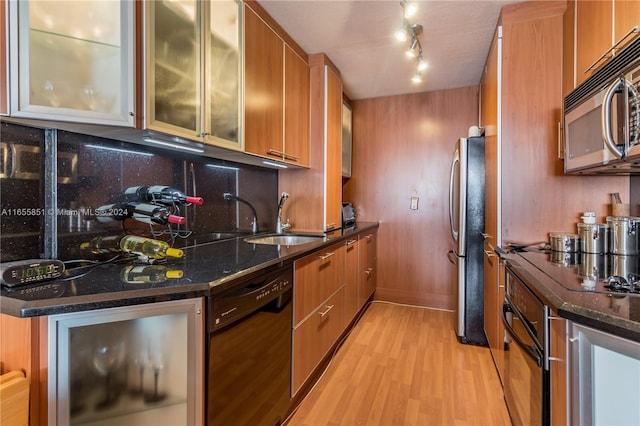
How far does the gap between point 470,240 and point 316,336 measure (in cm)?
147

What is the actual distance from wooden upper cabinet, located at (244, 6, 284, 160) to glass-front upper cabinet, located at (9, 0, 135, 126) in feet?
2.34

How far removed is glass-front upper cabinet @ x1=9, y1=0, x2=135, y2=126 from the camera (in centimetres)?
96

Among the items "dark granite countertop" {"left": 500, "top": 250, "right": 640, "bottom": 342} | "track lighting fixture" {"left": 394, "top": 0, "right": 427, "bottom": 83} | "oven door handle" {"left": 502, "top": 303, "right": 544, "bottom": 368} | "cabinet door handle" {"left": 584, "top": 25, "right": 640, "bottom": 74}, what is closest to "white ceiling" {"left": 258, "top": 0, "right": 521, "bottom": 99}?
"track lighting fixture" {"left": 394, "top": 0, "right": 427, "bottom": 83}

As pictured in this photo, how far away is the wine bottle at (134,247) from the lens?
1.28 meters

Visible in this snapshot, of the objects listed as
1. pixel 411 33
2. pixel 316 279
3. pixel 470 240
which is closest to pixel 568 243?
pixel 470 240

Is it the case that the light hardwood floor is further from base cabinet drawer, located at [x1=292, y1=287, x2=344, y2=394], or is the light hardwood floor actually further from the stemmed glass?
the stemmed glass

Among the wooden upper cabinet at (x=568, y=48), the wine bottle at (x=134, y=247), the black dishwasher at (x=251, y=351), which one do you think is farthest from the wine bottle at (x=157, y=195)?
the wooden upper cabinet at (x=568, y=48)

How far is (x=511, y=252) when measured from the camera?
5.50ft

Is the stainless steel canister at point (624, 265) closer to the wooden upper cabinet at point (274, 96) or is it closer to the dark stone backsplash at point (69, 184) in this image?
the wooden upper cabinet at point (274, 96)

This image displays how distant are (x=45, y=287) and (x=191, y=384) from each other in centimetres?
53

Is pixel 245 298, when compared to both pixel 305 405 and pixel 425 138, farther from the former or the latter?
pixel 425 138

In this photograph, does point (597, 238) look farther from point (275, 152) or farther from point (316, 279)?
point (275, 152)

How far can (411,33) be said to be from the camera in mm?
2133

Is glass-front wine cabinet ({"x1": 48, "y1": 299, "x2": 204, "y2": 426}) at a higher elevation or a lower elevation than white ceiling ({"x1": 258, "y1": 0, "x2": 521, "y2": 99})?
lower
